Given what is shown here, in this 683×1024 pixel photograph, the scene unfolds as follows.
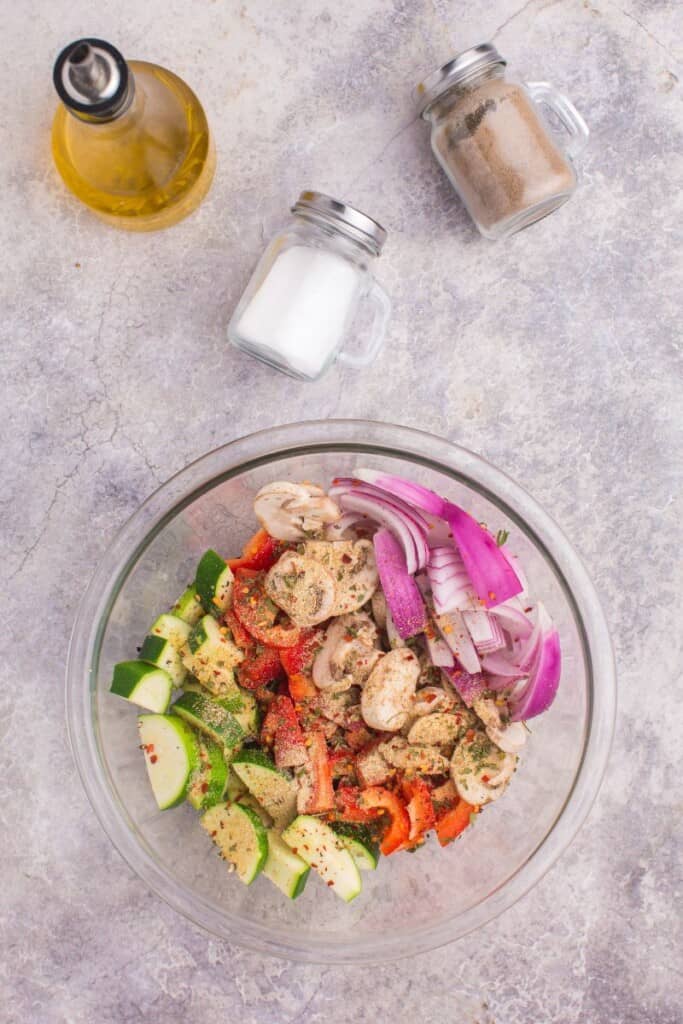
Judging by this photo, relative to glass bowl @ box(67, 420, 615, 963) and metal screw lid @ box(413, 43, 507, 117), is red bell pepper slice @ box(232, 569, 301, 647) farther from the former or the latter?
metal screw lid @ box(413, 43, 507, 117)

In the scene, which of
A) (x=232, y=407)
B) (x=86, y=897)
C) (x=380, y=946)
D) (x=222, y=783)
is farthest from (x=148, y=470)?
(x=380, y=946)

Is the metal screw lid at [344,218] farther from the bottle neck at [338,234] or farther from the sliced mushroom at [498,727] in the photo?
the sliced mushroom at [498,727]

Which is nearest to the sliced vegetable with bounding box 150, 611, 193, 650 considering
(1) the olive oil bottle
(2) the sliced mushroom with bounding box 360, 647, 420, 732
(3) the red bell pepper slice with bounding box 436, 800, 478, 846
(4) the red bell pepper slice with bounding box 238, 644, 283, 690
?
(4) the red bell pepper slice with bounding box 238, 644, 283, 690

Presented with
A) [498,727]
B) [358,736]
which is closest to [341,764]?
[358,736]

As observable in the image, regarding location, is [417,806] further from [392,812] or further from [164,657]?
[164,657]

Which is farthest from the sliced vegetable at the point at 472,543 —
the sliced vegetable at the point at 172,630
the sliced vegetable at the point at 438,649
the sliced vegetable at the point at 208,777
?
the sliced vegetable at the point at 208,777

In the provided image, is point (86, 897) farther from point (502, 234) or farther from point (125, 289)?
point (502, 234)
